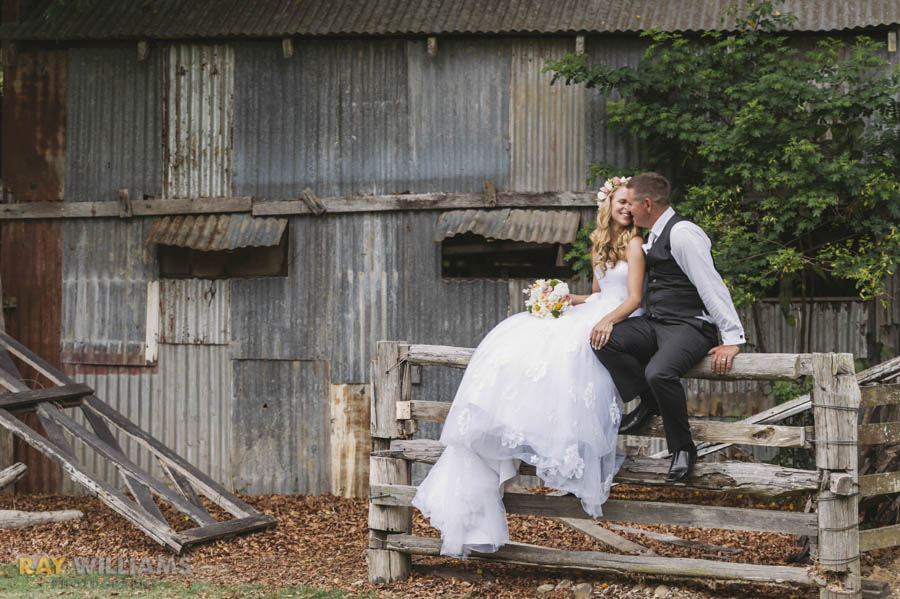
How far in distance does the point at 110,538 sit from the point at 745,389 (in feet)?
23.7

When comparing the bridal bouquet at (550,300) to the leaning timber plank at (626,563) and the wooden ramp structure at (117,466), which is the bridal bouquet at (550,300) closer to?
the leaning timber plank at (626,563)

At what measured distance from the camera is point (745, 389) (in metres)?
10.5

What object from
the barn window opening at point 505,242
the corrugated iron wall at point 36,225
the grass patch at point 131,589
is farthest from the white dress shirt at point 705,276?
the corrugated iron wall at point 36,225

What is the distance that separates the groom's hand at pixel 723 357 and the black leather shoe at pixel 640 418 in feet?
1.89

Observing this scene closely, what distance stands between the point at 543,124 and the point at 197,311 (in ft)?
16.4

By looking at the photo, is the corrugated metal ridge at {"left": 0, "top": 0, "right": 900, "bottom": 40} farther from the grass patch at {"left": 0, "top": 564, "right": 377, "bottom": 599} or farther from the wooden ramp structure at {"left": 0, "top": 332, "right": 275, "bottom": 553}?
the grass patch at {"left": 0, "top": 564, "right": 377, "bottom": 599}

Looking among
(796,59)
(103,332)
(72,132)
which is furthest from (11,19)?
(796,59)

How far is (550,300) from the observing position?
21.0 ft

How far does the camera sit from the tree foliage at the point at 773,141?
9.23 metres

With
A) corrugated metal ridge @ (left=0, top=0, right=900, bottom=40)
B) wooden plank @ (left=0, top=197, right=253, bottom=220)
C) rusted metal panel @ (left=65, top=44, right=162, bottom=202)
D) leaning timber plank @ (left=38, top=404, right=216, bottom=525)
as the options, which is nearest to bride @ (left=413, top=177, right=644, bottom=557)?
leaning timber plank @ (left=38, top=404, right=216, bottom=525)

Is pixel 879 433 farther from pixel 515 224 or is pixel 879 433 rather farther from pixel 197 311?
pixel 197 311

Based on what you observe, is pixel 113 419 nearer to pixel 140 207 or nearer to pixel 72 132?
pixel 140 207

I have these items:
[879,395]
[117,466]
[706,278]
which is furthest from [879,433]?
[117,466]

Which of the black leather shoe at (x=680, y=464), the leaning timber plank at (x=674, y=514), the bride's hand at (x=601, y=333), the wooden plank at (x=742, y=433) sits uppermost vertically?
the bride's hand at (x=601, y=333)
